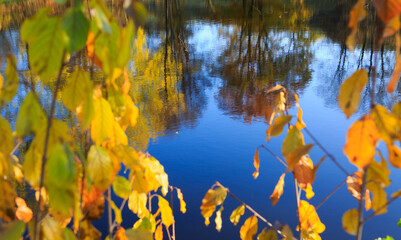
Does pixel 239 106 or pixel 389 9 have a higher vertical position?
pixel 389 9

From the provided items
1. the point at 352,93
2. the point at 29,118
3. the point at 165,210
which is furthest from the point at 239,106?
the point at 29,118

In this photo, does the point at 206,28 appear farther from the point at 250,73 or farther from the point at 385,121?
the point at 385,121

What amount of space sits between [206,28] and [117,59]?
32.3ft

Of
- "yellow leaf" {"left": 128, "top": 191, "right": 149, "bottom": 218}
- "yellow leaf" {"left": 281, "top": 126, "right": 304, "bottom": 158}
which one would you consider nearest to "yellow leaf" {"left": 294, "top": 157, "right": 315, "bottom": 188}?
"yellow leaf" {"left": 281, "top": 126, "right": 304, "bottom": 158}

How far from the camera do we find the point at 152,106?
4223mm

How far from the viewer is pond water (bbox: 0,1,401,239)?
2.25m

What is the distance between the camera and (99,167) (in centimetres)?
41

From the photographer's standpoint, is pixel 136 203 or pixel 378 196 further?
pixel 136 203

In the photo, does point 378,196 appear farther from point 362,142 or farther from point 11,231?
point 11,231

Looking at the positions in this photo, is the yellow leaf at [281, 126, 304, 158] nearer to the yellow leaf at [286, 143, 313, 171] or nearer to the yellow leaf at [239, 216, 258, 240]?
the yellow leaf at [286, 143, 313, 171]

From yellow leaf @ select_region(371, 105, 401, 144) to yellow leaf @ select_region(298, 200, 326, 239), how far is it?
1.43ft

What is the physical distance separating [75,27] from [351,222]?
1.55 feet

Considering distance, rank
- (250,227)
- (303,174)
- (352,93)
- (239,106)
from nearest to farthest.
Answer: (352,93), (303,174), (250,227), (239,106)

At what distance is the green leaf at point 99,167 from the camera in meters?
0.41
